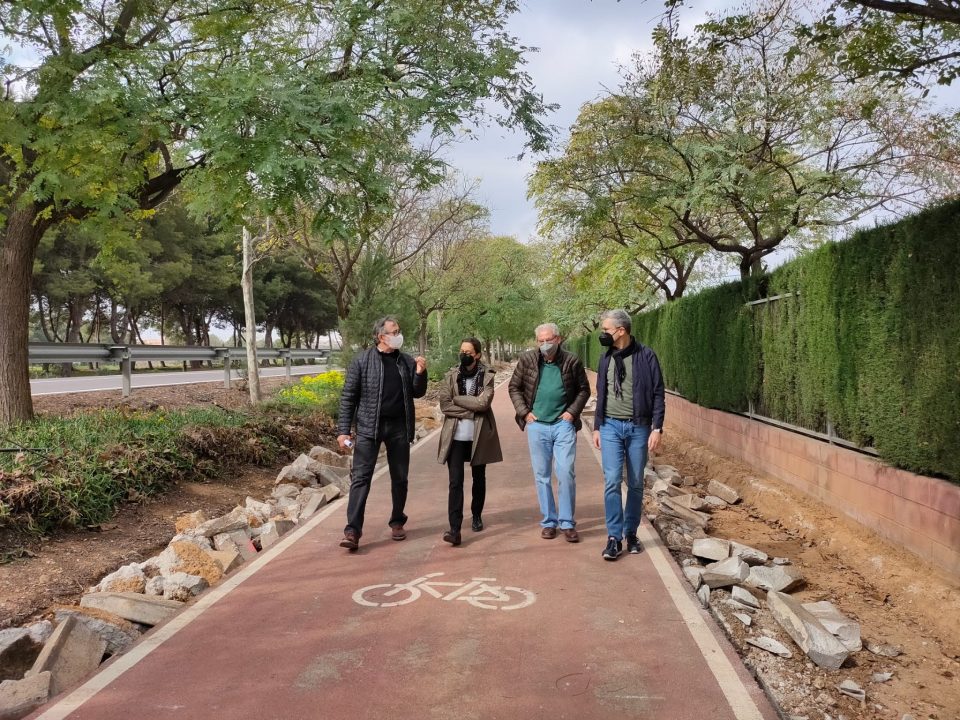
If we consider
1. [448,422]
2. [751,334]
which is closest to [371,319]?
[751,334]

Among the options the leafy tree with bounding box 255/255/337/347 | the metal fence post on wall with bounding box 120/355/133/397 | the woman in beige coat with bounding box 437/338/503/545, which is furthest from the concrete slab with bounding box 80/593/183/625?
the leafy tree with bounding box 255/255/337/347

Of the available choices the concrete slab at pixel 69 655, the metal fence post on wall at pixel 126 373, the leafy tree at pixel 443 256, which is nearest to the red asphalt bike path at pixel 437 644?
the concrete slab at pixel 69 655

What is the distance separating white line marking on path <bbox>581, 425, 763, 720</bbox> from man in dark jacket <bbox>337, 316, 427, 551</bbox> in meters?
2.42

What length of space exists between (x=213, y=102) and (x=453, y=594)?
5.58 m

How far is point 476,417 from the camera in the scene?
6.92 m

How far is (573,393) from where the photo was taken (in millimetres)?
6688

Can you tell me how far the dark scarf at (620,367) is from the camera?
624cm

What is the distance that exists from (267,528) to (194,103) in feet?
15.4

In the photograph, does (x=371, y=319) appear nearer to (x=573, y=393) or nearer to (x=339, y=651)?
(x=573, y=393)

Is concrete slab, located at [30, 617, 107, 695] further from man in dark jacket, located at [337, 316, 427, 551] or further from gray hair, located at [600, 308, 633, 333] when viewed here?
gray hair, located at [600, 308, 633, 333]

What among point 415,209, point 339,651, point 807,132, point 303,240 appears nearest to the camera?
point 339,651

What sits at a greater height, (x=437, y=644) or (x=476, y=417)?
(x=476, y=417)

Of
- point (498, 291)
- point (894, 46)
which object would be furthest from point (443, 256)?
point (894, 46)

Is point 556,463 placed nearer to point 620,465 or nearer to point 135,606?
point 620,465
